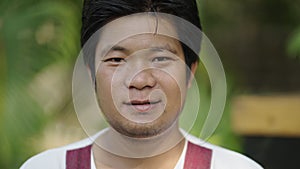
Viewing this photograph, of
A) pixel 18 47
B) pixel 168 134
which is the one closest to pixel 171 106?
pixel 168 134

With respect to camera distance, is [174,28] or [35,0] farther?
[35,0]

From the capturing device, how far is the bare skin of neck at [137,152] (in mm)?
958

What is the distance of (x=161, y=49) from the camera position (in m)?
→ 0.92

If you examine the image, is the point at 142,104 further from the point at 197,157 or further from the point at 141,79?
the point at 197,157

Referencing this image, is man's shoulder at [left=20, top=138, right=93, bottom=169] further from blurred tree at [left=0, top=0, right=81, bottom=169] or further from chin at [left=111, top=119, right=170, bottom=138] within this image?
blurred tree at [left=0, top=0, right=81, bottom=169]

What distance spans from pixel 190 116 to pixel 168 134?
8.4 inches

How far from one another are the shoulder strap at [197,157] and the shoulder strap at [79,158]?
0.13 metres

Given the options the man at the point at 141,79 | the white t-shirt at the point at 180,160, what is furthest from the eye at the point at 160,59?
the white t-shirt at the point at 180,160

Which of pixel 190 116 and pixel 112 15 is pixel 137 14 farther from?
pixel 190 116

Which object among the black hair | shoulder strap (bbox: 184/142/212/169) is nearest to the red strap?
shoulder strap (bbox: 184/142/212/169)

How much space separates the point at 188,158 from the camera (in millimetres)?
982

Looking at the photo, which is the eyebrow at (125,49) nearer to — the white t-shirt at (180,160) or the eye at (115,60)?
the eye at (115,60)

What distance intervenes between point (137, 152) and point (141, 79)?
0.12 metres

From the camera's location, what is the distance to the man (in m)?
0.90
